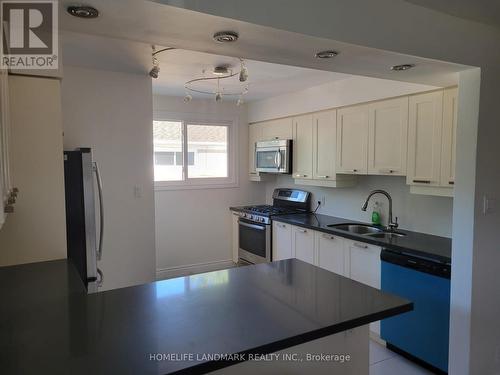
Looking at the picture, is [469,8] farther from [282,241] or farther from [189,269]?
[189,269]

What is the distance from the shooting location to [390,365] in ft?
8.71

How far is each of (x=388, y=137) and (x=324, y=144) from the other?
833mm

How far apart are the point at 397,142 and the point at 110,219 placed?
2.70 meters

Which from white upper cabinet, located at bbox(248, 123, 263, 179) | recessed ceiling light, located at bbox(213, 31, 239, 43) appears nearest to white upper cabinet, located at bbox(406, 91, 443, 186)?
recessed ceiling light, located at bbox(213, 31, 239, 43)

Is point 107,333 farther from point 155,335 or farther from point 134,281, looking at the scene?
point 134,281

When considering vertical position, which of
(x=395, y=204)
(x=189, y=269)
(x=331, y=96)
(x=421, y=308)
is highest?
(x=331, y=96)

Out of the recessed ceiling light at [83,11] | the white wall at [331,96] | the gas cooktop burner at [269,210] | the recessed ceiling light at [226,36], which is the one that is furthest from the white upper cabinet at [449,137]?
the recessed ceiling light at [83,11]

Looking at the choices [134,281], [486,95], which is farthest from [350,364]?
[134,281]

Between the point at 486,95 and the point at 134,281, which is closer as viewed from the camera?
the point at 486,95

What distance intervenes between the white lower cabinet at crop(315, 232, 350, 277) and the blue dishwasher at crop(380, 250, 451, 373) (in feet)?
1.45

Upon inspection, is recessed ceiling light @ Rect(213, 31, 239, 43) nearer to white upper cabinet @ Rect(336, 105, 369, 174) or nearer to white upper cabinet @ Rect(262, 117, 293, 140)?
white upper cabinet @ Rect(336, 105, 369, 174)

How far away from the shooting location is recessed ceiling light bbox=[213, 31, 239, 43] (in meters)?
1.50

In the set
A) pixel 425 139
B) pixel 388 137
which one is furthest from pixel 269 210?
pixel 425 139

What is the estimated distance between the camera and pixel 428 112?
9.22 ft
